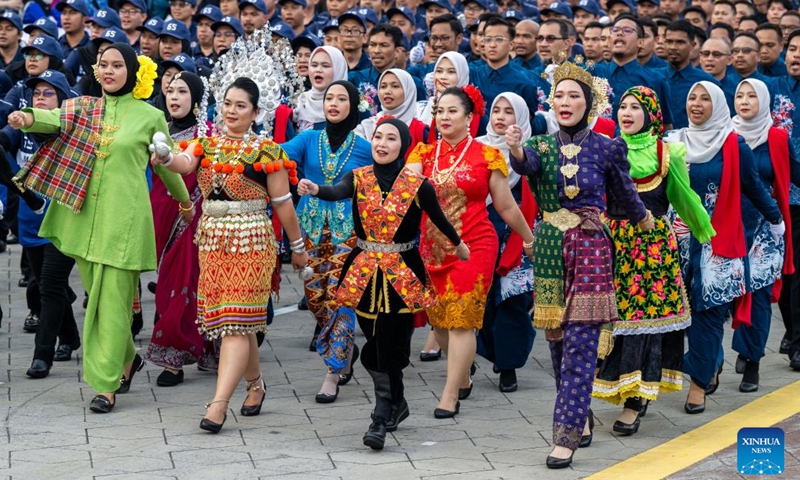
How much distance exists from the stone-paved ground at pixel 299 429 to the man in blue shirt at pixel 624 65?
9.73 ft

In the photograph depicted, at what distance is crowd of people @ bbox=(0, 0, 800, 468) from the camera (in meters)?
7.21

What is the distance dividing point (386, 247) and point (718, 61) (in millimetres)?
5122

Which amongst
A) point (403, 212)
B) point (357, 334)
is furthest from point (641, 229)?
point (357, 334)

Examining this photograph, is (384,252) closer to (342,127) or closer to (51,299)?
(342,127)

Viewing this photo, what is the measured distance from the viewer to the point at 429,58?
12828 mm

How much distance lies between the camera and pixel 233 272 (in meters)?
7.49

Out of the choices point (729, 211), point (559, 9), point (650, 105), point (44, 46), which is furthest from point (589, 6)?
point (650, 105)

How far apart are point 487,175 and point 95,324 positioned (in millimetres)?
2363

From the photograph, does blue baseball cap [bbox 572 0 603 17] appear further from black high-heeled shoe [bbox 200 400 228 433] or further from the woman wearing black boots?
black high-heeled shoe [bbox 200 400 228 433]

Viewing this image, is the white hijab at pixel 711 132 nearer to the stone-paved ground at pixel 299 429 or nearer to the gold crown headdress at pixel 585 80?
the gold crown headdress at pixel 585 80

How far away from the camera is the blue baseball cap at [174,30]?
12555mm

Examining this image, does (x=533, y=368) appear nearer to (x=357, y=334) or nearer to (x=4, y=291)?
(x=357, y=334)

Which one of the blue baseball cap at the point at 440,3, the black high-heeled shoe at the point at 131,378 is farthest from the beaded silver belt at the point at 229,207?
the blue baseball cap at the point at 440,3

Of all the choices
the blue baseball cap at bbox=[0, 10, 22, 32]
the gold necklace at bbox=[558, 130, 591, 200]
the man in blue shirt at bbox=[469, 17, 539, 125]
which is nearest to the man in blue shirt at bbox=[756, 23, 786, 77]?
the man in blue shirt at bbox=[469, 17, 539, 125]
